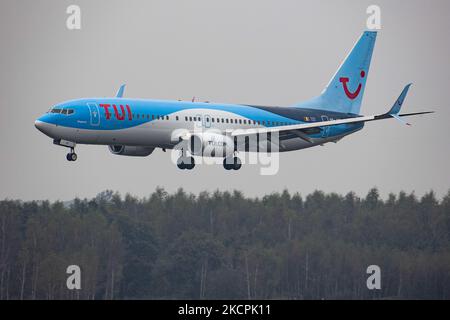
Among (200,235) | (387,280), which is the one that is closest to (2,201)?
(200,235)

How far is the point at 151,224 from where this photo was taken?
13075 centimetres

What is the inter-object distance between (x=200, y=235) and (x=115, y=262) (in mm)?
8223

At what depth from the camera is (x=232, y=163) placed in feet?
352

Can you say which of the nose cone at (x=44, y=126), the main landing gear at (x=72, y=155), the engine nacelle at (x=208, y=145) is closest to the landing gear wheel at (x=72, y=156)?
the main landing gear at (x=72, y=155)

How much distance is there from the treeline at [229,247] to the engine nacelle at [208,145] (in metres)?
16.8

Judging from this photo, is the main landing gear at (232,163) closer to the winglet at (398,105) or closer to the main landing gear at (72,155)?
the main landing gear at (72,155)

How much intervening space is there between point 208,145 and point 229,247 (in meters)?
25.3

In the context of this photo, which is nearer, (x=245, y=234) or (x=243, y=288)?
(x=243, y=288)

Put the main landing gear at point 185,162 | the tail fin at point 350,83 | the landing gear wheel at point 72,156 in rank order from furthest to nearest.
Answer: the tail fin at point 350,83, the main landing gear at point 185,162, the landing gear wheel at point 72,156

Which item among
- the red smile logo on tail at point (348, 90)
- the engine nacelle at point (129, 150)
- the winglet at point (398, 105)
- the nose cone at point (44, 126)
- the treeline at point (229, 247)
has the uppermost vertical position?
the red smile logo on tail at point (348, 90)

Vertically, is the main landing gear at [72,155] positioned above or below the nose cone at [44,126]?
below

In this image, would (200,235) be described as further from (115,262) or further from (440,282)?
(440,282)

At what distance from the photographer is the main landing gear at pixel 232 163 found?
10706 centimetres

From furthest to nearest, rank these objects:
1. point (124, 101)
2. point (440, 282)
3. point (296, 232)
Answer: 1. point (296, 232)
2. point (440, 282)
3. point (124, 101)
